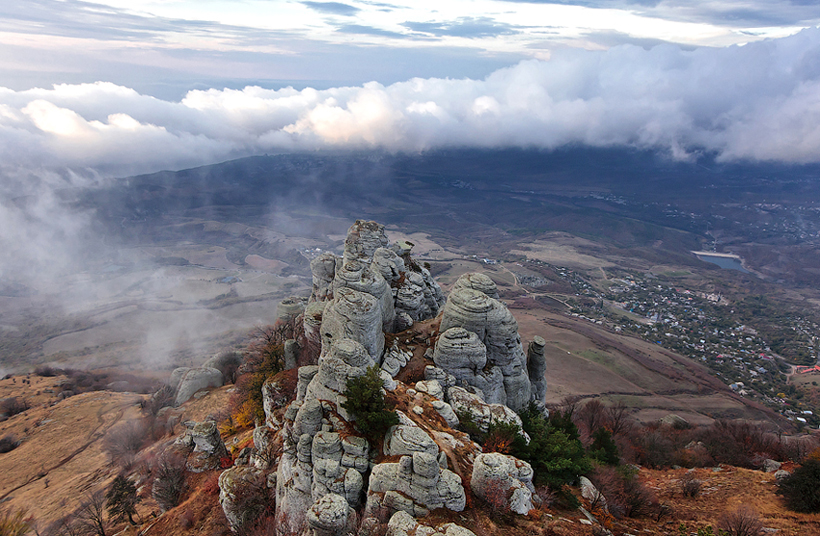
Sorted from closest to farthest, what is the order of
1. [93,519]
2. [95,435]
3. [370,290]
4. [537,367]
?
1. [93,519]
2. [370,290]
3. [537,367]
4. [95,435]

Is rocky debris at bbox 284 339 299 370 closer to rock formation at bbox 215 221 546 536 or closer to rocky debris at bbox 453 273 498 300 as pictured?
rock formation at bbox 215 221 546 536

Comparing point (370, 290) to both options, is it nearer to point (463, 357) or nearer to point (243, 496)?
point (463, 357)

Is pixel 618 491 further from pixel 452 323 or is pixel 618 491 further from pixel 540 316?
pixel 540 316

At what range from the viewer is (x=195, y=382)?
59.2m

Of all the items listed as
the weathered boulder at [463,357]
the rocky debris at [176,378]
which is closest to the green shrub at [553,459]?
the weathered boulder at [463,357]

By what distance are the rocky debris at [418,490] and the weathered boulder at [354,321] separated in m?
10.3

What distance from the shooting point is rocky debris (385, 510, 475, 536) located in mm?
16502

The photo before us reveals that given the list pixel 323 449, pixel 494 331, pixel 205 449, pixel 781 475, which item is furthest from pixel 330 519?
pixel 781 475

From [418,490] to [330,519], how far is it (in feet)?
14.3

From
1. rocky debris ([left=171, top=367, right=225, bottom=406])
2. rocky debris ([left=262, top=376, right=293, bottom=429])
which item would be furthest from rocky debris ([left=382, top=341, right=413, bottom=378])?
rocky debris ([left=171, top=367, right=225, bottom=406])

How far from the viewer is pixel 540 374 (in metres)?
38.7

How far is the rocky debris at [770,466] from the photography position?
31.8 metres

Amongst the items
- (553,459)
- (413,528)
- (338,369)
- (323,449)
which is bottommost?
(553,459)

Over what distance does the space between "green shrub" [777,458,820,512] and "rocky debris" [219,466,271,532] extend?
33.1 metres
